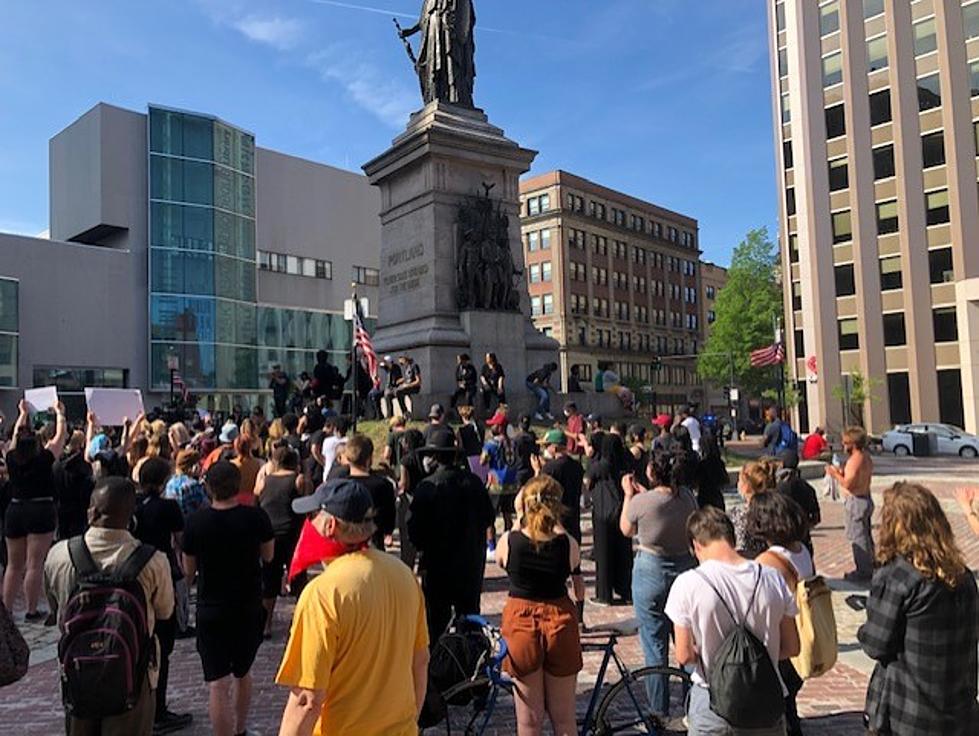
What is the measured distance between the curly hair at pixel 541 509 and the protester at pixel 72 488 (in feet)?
20.8

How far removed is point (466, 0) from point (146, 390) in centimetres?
3530

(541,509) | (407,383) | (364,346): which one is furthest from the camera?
(364,346)

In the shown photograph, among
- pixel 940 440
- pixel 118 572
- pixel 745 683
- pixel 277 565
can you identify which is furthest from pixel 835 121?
pixel 118 572

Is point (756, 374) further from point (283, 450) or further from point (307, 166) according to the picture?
point (283, 450)

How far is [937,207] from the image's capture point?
167 ft

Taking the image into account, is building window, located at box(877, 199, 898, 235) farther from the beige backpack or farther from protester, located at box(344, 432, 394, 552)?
the beige backpack

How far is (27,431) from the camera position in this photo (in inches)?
336

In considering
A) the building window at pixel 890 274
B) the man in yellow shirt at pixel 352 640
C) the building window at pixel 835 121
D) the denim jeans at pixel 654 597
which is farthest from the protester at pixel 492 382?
the building window at pixel 835 121

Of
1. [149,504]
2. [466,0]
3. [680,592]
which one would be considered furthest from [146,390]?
[680,592]

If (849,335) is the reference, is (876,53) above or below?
above

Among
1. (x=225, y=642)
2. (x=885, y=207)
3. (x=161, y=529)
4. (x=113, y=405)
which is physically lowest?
(x=225, y=642)

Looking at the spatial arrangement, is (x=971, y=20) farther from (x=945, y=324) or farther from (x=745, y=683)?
(x=745, y=683)

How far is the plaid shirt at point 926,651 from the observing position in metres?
3.51

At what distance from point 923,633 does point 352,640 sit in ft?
8.15
